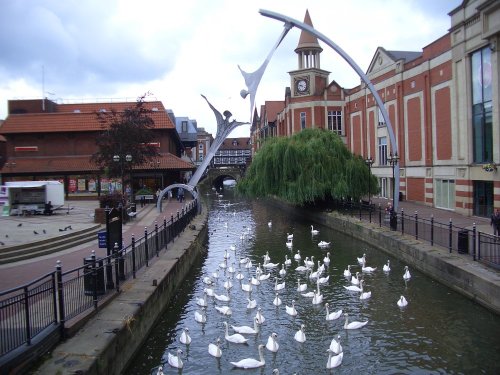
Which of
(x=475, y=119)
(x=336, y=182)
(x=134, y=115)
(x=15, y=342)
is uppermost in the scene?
(x=134, y=115)

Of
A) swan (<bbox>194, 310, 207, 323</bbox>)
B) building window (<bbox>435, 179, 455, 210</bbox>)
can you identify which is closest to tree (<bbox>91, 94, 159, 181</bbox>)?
building window (<bbox>435, 179, 455, 210</bbox>)

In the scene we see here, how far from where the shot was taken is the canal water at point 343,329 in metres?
9.06

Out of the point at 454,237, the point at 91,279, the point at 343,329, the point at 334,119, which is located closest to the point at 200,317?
the point at 91,279

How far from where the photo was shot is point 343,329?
431 inches

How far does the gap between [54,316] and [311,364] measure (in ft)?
16.3

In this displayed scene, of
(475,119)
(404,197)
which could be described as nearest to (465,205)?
(475,119)

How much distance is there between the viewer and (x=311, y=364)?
30.0ft

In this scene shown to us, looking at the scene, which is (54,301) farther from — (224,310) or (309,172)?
(309,172)

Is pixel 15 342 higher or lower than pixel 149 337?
higher

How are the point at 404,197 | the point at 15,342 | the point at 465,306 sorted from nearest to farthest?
1. the point at 15,342
2. the point at 465,306
3. the point at 404,197

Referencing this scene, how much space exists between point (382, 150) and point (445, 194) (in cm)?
1264

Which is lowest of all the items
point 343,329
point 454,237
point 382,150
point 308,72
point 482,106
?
point 343,329

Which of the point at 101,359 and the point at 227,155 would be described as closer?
the point at 101,359

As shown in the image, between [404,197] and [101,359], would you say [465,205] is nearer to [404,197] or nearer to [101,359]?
[404,197]
